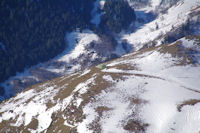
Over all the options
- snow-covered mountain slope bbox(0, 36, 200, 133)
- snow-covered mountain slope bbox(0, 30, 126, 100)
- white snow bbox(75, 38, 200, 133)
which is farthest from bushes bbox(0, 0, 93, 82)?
white snow bbox(75, 38, 200, 133)

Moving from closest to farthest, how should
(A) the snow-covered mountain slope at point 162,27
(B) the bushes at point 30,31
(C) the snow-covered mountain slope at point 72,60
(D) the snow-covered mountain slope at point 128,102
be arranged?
(D) the snow-covered mountain slope at point 128,102, (C) the snow-covered mountain slope at point 72,60, (B) the bushes at point 30,31, (A) the snow-covered mountain slope at point 162,27

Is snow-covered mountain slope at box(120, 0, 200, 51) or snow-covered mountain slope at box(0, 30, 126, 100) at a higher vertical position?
snow-covered mountain slope at box(120, 0, 200, 51)

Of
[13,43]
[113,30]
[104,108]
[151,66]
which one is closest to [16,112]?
[104,108]

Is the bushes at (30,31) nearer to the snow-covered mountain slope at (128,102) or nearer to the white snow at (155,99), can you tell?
the snow-covered mountain slope at (128,102)

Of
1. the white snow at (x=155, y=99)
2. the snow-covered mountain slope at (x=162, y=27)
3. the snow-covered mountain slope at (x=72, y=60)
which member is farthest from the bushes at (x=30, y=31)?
the white snow at (x=155, y=99)

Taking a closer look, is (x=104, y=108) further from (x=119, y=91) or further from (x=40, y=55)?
(x=40, y=55)

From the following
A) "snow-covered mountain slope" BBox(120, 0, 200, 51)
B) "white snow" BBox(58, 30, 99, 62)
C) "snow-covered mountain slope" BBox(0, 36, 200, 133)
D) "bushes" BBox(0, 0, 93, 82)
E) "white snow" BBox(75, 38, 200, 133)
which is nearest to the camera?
"white snow" BBox(75, 38, 200, 133)

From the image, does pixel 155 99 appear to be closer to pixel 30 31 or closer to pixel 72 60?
pixel 72 60

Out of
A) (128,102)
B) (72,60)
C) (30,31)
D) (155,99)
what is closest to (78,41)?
(72,60)

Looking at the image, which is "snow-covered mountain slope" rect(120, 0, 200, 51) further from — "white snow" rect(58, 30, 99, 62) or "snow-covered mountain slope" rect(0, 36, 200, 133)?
"snow-covered mountain slope" rect(0, 36, 200, 133)
